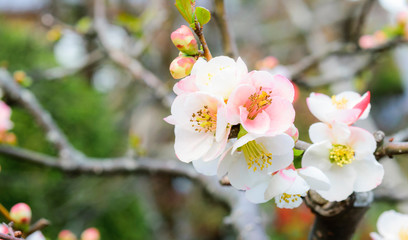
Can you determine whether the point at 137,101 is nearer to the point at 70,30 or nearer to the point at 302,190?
the point at 70,30

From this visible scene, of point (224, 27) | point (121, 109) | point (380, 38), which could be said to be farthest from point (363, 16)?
point (121, 109)

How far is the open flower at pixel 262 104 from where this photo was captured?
298mm

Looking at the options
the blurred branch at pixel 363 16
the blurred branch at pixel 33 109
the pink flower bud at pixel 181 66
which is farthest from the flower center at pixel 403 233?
the blurred branch at pixel 33 109

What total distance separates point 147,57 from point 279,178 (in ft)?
8.11

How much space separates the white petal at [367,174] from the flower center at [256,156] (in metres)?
0.10

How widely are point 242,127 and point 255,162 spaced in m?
0.04

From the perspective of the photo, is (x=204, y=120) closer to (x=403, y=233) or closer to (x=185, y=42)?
(x=185, y=42)

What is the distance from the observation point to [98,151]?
64.2 inches

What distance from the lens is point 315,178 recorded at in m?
0.31

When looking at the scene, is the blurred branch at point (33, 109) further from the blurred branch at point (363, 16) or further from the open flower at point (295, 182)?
the blurred branch at point (363, 16)

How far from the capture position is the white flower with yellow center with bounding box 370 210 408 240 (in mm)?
418

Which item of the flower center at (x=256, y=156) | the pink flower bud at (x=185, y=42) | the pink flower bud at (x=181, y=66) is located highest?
the pink flower bud at (x=185, y=42)

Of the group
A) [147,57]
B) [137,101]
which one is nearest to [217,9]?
Result: [147,57]

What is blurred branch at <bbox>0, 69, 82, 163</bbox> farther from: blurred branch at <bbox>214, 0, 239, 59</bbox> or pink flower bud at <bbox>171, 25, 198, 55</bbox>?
pink flower bud at <bbox>171, 25, 198, 55</bbox>
